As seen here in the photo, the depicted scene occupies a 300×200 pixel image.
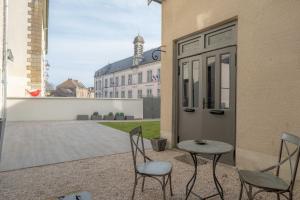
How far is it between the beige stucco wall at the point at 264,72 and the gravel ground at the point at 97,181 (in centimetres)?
72

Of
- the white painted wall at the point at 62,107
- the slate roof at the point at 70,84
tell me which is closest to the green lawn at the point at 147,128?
the white painted wall at the point at 62,107

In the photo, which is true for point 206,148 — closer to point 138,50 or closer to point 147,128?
point 147,128

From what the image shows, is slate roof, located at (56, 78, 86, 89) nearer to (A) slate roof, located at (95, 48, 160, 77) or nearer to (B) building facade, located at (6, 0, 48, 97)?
(A) slate roof, located at (95, 48, 160, 77)

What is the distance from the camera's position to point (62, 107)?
12359 mm

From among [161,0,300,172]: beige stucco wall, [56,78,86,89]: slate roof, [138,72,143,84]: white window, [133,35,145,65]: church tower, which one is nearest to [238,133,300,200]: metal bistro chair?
[161,0,300,172]: beige stucco wall

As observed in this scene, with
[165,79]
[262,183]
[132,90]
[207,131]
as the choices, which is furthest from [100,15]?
[132,90]

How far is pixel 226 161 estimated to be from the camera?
403 centimetres

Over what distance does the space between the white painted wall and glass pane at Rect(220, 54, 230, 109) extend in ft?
34.0

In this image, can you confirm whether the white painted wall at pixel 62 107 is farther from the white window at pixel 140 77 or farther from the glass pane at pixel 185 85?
the white window at pixel 140 77

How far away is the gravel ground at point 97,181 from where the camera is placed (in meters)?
2.77

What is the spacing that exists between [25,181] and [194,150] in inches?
102

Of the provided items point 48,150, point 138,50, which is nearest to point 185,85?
point 48,150

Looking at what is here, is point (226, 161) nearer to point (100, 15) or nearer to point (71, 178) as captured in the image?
point (71, 178)

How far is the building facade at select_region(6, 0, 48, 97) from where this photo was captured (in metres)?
11.4
